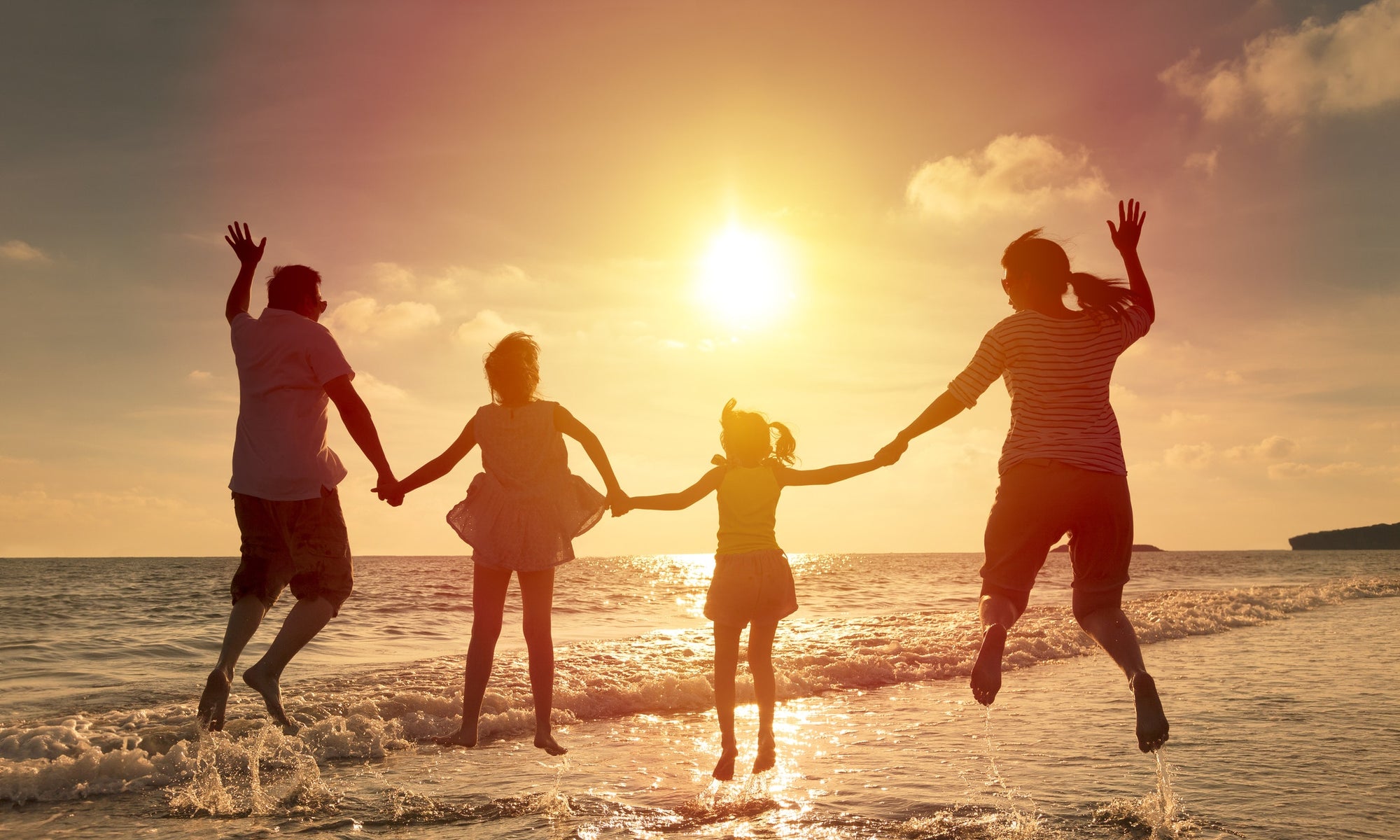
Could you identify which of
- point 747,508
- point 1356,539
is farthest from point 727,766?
point 1356,539

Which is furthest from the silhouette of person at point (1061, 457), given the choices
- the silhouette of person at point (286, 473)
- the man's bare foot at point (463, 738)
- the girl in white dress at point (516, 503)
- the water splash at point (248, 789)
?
the water splash at point (248, 789)

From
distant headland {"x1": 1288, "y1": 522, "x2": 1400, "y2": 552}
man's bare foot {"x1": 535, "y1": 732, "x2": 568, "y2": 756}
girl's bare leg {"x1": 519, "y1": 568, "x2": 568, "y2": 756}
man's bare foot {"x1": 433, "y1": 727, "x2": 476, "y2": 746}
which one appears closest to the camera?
man's bare foot {"x1": 535, "y1": 732, "x2": 568, "y2": 756}

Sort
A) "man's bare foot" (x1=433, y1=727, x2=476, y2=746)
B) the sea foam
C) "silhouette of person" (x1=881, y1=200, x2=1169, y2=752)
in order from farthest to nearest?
1. the sea foam
2. "man's bare foot" (x1=433, y1=727, x2=476, y2=746)
3. "silhouette of person" (x1=881, y1=200, x2=1169, y2=752)

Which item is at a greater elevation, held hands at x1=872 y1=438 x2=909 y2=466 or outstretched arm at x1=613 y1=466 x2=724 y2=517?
held hands at x1=872 y1=438 x2=909 y2=466

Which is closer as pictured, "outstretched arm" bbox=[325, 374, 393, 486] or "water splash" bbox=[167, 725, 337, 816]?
"outstretched arm" bbox=[325, 374, 393, 486]

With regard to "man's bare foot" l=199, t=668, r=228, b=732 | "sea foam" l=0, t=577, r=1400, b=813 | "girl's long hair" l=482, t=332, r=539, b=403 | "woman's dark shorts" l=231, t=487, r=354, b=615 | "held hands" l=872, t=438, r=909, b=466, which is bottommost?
"sea foam" l=0, t=577, r=1400, b=813

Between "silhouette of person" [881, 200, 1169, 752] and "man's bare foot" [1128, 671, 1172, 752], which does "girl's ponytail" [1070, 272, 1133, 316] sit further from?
"man's bare foot" [1128, 671, 1172, 752]

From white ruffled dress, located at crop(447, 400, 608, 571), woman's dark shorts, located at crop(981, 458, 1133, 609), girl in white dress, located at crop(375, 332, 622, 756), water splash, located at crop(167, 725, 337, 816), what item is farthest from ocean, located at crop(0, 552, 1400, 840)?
white ruffled dress, located at crop(447, 400, 608, 571)

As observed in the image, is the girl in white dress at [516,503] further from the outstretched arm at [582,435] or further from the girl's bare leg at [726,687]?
the girl's bare leg at [726,687]

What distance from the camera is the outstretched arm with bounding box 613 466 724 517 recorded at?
18.1 feet

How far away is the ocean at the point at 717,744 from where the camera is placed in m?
4.98

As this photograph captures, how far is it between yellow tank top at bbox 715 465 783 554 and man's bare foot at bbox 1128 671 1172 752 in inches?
85.7

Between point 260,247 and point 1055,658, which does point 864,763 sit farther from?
point 1055,658

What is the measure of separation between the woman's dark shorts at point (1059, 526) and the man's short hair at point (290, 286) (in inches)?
163
